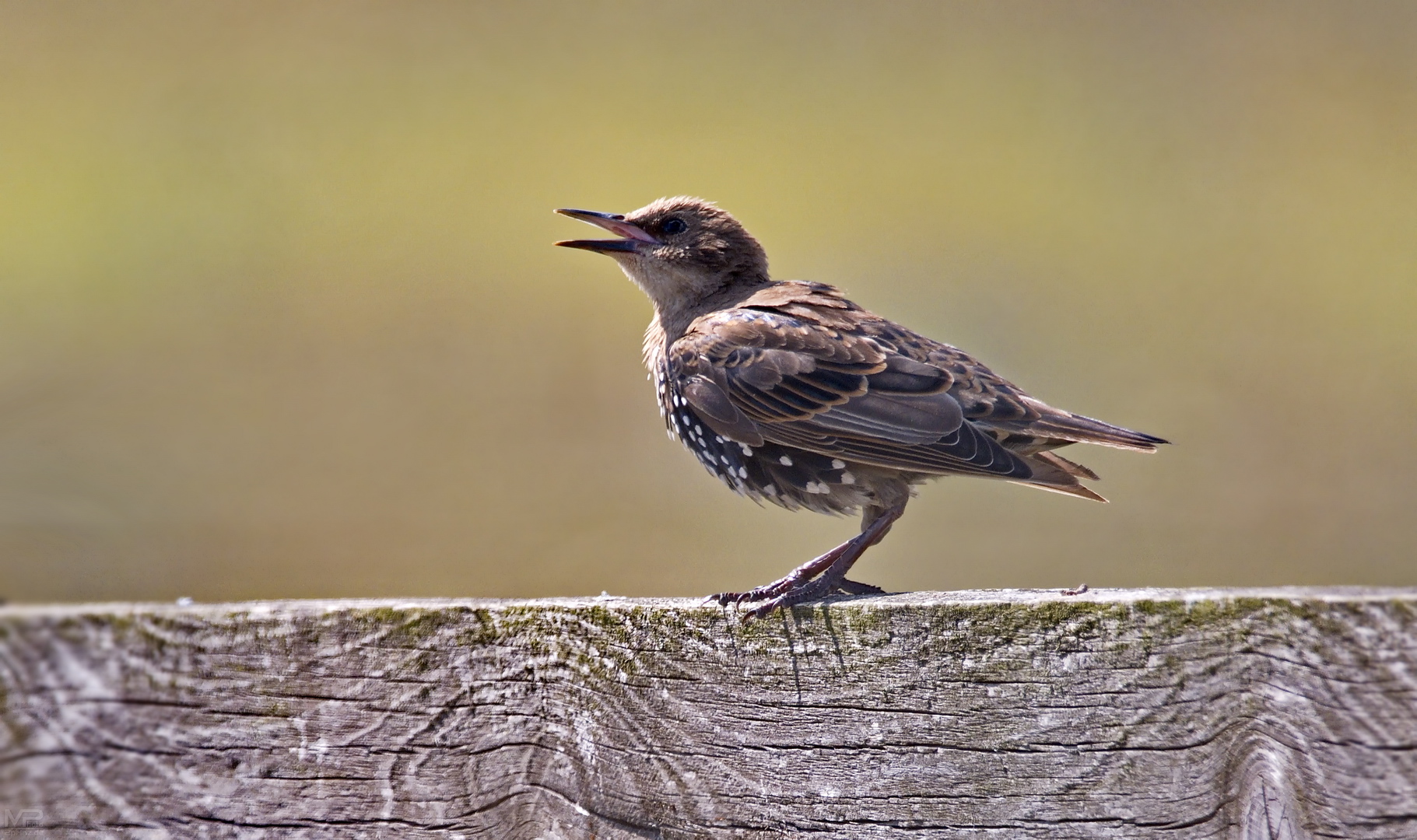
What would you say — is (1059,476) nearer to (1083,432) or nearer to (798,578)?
(1083,432)

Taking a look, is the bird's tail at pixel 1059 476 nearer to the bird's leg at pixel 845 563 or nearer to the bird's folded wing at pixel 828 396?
the bird's folded wing at pixel 828 396

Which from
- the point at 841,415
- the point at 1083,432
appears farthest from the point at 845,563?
the point at 1083,432

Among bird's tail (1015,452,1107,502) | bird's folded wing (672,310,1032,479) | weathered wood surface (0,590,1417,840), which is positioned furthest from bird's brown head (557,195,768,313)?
weathered wood surface (0,590,1417,840)

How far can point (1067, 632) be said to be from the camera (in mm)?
1986

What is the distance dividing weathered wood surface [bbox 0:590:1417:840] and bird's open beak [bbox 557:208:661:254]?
3.44 meters

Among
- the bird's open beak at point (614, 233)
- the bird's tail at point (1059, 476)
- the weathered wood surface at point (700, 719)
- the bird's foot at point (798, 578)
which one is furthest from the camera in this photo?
the bird's open beak at point (614, 233)

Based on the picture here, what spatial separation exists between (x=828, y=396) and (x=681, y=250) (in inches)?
57.7

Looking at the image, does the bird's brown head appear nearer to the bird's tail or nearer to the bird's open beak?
the bird's open beak

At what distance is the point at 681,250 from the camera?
5816mm

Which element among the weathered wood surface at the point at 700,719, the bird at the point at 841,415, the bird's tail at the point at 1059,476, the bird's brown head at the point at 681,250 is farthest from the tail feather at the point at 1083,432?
the weathered wood surface at the point at 700,719

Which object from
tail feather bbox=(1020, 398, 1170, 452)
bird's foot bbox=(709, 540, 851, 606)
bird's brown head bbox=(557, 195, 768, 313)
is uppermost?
bird's brown head bbox=(557, 195, 768, 313)

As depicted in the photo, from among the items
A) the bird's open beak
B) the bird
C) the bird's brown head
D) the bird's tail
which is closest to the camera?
the bird's tail

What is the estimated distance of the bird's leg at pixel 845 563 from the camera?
3.56m

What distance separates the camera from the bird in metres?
4.27
